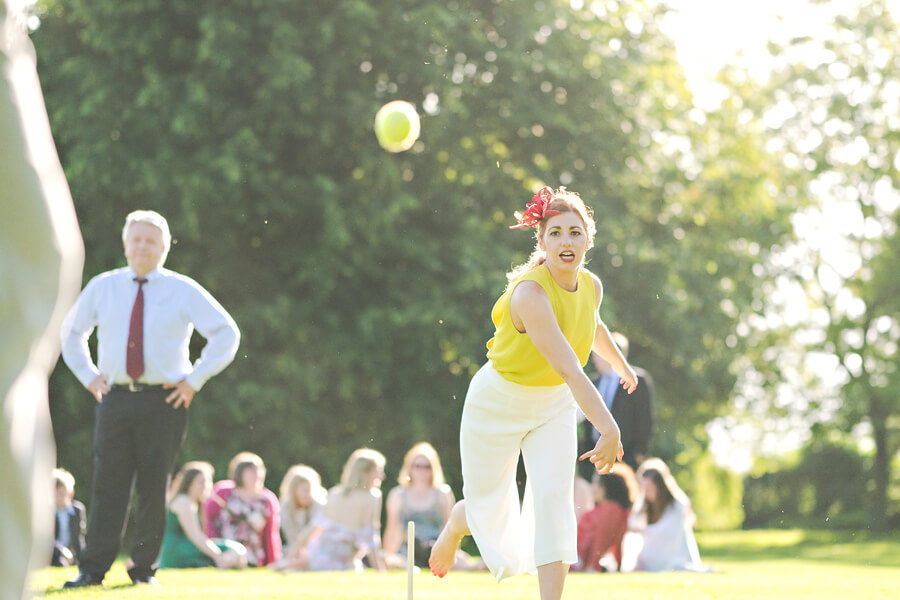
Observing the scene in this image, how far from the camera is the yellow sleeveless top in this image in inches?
235

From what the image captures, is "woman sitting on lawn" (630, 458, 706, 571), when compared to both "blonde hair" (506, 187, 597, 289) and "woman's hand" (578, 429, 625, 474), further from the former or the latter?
"woman's hand" (578, 429, 625, 474)

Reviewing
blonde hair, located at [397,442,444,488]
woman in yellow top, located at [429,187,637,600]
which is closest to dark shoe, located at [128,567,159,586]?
woman in yellow top, located at [429,187,637,600]

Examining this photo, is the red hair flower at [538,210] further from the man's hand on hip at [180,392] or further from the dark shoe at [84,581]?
the dark shoe at [84,581]

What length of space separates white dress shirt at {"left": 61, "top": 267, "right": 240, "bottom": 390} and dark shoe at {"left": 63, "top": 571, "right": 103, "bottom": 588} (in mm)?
1263

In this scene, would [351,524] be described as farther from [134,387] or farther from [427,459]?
[134,387]

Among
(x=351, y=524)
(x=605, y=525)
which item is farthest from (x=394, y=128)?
(x=605, y=525)

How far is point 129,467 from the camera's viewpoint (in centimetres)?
852

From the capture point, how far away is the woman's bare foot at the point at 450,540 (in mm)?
6477

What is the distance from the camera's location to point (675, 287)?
22.8 metres

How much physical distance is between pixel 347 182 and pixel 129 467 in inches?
495

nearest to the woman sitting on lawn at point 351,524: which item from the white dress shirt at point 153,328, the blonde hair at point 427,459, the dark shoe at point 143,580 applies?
the blonde hair at point 427,459

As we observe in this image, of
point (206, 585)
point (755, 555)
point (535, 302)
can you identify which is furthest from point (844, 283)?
point (535, 302)

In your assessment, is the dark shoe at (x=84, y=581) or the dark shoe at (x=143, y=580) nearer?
the dark shoe at (x=84, y=581)

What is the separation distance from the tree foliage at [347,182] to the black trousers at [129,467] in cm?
1155
